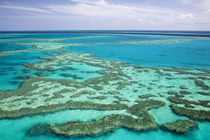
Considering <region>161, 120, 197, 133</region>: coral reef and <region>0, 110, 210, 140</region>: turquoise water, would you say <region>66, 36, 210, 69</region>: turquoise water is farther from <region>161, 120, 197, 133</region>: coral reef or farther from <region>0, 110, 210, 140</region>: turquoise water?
<region>0, 110, 210, 140</region>: turquoise water

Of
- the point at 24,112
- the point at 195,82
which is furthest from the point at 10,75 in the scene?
the point at 195,82

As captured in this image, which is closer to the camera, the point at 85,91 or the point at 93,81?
the point at 85,91

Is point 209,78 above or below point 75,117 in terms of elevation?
above

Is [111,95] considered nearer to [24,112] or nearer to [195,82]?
[24,112]

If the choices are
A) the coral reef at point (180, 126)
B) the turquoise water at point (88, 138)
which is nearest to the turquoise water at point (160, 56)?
the coral reef at point (180, 126)

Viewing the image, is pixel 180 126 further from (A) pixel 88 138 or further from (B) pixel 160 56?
(B) pixel 160 56

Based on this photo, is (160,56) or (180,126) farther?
(160,56)

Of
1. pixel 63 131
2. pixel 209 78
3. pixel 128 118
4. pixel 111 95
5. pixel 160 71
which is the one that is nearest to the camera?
pixel 63 131

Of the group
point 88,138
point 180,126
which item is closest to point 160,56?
point 180,126

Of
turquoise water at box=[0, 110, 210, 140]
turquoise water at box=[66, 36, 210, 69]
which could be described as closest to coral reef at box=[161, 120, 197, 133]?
turquoise water at box=[0, 110, 210, 140]

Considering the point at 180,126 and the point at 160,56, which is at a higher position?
the point at 160,56

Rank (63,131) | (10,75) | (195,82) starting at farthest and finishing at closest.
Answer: (10,75) < (195,82) < (63,131)
